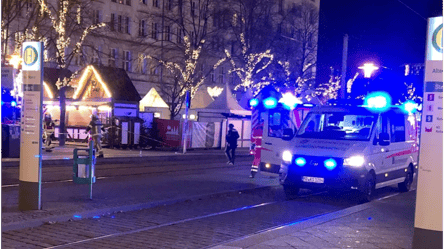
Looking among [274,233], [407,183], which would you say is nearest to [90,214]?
[274,233]

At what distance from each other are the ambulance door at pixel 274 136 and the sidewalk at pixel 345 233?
4.55 metres

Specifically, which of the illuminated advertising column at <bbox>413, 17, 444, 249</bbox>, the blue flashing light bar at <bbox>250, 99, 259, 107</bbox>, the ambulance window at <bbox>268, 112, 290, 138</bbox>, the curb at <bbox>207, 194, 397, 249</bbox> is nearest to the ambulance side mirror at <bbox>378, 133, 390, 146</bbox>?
the curb at <bbox>207, 194, 397, 249</bbox>

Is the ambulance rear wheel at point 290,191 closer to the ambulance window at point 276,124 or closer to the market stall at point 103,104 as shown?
the ambulance window at point 276,124

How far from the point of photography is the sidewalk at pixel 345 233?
834cm

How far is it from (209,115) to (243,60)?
31.6 ft

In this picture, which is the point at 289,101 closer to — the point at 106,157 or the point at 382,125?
the point at 382,125

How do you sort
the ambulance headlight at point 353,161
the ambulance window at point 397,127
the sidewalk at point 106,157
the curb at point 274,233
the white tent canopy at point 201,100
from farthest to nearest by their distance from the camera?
the white tent canopy at point 201,100 < the sidewalk at point 106,157 < the ambulance window at point 397,127 < the ambulance headlight at point 353,161 < the curb at point 274,233

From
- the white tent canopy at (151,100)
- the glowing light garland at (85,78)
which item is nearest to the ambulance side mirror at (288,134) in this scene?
the glowing light garland at (85,78)

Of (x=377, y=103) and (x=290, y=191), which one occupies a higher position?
(x=377, y=103)

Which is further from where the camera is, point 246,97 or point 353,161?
point 246,97

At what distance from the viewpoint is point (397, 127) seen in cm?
1511

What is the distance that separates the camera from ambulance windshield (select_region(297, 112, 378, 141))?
45.7 ft

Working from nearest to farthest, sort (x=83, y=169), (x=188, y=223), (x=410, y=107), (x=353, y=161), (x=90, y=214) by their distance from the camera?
(x=188, y=223), (x=90, y=214), (x=83, y=169), (x=353, y=161), (x=410, y=107)

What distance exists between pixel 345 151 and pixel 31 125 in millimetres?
6975
